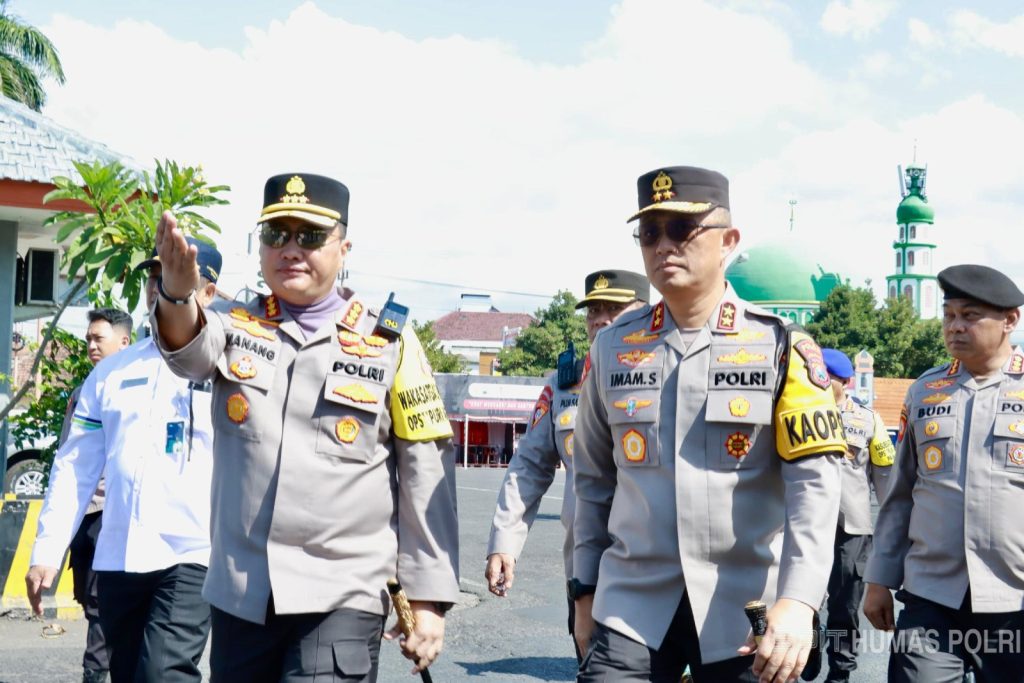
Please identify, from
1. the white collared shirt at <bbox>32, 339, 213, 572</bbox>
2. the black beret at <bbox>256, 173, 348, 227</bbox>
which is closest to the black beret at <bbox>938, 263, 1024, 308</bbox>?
the black beret at <bbox>256, 173, 348, 227</bbox>

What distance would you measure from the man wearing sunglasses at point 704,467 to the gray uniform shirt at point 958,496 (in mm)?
1839

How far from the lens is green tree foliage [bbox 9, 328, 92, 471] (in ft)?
33.4

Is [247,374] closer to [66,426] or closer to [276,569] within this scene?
[276,569]

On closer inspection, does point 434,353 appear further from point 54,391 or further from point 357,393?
point 357,393

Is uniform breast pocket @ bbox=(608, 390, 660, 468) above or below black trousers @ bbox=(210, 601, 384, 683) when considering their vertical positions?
above

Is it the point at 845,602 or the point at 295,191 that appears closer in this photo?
the point at 295,191

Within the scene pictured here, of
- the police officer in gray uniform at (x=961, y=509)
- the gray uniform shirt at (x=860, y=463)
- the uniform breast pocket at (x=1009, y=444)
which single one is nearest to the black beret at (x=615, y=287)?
the police officer in gray uniform at (x=961, y=509)

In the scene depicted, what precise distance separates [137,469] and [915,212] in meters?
109

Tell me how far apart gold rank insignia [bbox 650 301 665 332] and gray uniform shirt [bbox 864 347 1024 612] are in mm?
2006

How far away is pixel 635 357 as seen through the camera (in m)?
3.95

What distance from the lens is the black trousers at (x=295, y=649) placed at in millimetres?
3691

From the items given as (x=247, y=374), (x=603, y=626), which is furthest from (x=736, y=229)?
(x=247, y=374)

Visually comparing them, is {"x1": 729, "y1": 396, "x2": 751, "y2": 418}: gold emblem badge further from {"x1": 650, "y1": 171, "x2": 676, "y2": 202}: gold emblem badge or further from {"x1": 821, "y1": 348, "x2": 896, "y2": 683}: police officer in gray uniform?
{"x1": 821, "y1": 348, "x2": 896, "y2": 683}: police officer in gray uniform

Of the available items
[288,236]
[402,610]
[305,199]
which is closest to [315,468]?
[402,610]
